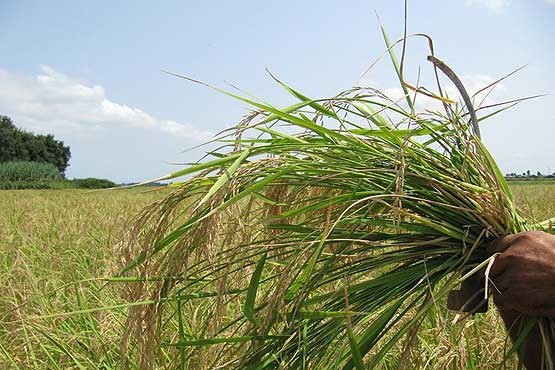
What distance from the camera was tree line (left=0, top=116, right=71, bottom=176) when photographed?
165 ft

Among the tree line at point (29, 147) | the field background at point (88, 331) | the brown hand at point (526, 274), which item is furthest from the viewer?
the tree line at point (29, 147)

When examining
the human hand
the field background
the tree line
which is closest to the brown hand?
the human hand

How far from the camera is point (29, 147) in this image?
52406 mm

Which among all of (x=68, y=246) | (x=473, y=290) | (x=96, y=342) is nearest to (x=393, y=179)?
(x=473, y=290)

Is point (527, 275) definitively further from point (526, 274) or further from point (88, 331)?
point (88, 331)

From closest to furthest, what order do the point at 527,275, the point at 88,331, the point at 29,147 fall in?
the point at 527,275 → the point at 88,331 → the point at 29,147

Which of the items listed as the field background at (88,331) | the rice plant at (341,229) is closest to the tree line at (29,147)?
the field background at (88,331)

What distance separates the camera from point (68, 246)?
451 cm

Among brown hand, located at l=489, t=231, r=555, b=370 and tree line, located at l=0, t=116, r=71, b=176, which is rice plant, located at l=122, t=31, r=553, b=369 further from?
tree line, located at l=0, t=116, r=71, b=176

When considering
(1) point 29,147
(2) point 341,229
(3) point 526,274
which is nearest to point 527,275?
(3) point 526,274

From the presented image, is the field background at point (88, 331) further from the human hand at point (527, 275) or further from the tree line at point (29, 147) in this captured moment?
the tree line at point (29, 147)

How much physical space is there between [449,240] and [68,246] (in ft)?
12.6

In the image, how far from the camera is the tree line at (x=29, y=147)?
50.4 meters

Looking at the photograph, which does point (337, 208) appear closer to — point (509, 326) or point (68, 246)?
point (509, 326)
